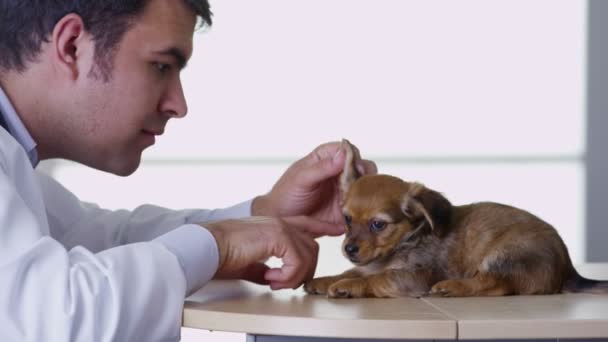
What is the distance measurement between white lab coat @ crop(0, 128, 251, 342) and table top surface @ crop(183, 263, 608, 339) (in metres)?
0.06

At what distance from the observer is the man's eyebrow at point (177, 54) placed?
1.64 meters

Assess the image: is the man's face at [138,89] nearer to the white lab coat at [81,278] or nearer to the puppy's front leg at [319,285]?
the white lab coat at [81,278]

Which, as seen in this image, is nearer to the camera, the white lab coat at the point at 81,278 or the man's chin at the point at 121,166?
the white lab coat at the point at 81,278

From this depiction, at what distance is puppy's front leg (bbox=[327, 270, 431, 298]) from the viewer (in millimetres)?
1562

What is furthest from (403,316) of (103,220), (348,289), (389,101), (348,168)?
(389,101)

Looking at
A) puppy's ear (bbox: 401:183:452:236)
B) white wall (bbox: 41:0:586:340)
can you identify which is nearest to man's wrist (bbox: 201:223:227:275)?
puppy's ear (bbox: 401:183:452:236)

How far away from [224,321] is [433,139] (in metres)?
4.14

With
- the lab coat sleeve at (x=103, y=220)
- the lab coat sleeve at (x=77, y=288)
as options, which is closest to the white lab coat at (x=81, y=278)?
the lab coat sleeve at (x=77, y=288)

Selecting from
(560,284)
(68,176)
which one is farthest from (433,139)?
(560,284)

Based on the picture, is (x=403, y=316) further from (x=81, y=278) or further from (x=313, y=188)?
(x=313, y=188)

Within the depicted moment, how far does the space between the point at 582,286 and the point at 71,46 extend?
100 cm

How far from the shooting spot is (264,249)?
59.7 inches

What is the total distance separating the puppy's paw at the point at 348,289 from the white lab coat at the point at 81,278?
0.71ft

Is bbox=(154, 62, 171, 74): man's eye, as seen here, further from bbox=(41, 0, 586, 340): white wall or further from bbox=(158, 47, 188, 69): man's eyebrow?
bbox=(41, 0, 586, 340): white wall
